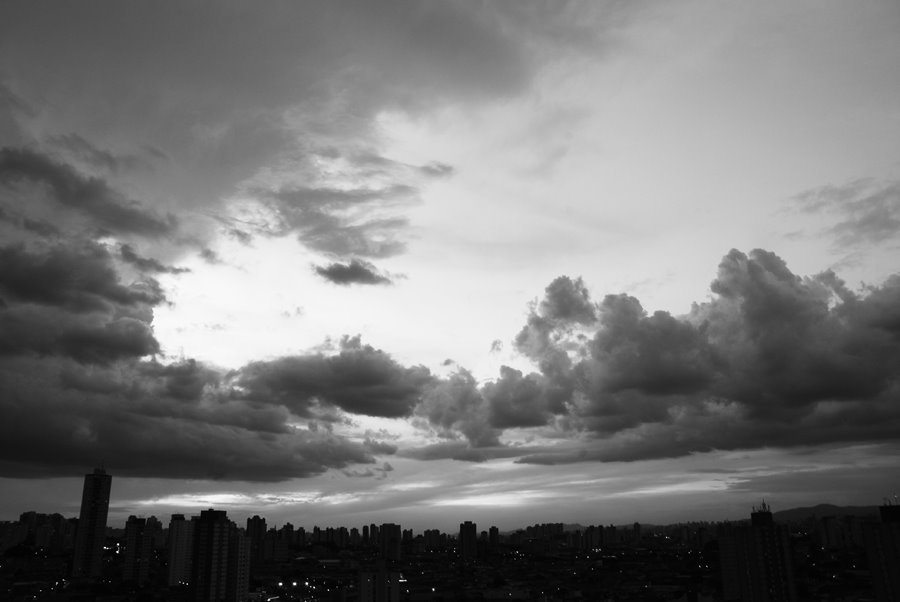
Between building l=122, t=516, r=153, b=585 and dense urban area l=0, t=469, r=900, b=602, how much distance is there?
0.80 feet

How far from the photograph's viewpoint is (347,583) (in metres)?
129

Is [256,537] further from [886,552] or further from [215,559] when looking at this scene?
[886,552]

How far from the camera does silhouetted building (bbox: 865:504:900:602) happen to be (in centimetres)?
5275

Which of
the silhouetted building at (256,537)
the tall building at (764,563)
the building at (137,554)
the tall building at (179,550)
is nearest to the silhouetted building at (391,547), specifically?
the silhouetted building at (256,537)

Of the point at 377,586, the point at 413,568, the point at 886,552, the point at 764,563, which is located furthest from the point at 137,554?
the point at 886,552

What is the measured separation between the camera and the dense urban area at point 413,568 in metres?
64.9

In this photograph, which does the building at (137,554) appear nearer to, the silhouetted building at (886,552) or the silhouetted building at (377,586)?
the silhouetted building at (377,586)

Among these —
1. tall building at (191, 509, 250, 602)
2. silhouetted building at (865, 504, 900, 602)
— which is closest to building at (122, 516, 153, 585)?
tall building at (191, 509, 250, 602)

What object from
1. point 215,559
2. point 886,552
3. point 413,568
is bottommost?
point 413,568

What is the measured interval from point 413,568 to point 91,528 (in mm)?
71125

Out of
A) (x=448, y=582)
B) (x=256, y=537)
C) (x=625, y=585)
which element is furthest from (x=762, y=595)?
(x=256, y=537)

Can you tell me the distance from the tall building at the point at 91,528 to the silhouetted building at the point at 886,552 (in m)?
127

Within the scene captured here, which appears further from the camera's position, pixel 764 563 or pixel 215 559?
pixel 215 559

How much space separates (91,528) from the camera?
12938cm
